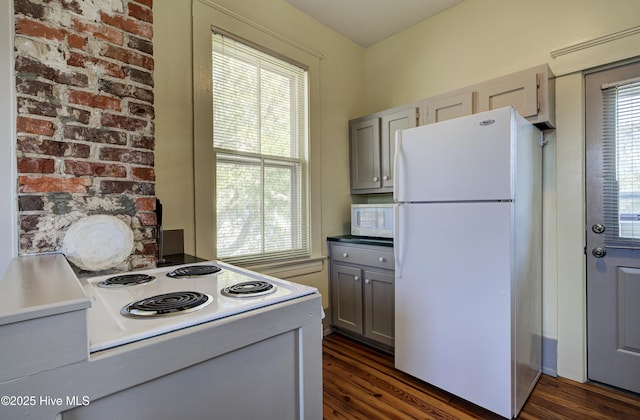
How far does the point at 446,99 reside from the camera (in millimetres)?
2363

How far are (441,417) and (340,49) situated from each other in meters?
3.10

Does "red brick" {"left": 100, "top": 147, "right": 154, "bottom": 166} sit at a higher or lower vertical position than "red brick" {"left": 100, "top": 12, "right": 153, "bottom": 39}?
lower

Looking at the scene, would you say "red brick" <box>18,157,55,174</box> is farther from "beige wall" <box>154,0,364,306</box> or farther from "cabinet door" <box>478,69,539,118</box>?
"cabinet door" <box>478,69,539,118</box>

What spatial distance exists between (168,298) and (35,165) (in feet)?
2.65

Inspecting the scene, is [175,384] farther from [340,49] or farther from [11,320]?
[340,49]

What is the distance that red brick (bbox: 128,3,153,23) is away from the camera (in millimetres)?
1376

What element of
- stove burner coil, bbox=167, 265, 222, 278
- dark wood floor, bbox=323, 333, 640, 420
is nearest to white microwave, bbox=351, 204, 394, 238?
dark wood floor, bbox=323, 333, 640, 420

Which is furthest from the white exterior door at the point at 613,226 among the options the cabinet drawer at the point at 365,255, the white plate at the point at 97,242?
the white plate at the point at 97,242

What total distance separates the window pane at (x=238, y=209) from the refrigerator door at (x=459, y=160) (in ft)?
3.53

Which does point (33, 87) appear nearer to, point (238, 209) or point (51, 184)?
point (51, 184)

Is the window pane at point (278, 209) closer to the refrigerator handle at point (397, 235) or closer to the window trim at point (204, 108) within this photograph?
the window trim at point (204, 108)

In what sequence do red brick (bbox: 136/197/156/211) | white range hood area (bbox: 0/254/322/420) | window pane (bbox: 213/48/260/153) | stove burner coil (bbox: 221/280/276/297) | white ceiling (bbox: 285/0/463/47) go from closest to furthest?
1. white range hood area (bbox: 0/254/322/420)
2. stove burner coil (bbox: 221/280/276/297)
3. red brick (bbox: 136/197/156/211)
4. window pane (bbox: 213/48/260/153)
5. white ceiling (bbox: 285/0/463/47)

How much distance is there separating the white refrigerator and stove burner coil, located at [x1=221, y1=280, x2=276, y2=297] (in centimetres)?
126

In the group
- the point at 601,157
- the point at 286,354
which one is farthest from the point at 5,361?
the point at 601,157
